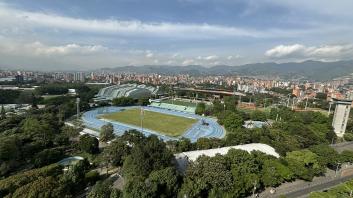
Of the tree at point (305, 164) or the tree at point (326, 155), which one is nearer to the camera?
the tree at point (305, 164)

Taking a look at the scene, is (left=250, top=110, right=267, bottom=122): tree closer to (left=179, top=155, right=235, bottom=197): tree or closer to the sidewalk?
the sidewalk

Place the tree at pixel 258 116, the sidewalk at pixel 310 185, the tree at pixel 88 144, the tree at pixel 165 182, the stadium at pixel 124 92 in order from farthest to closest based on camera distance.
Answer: the stadium at pixel 124 92 < the tree at pixel 258 116 < the tree at pixel 88 144 < the sidewalk at pixel 310 185 < the tree at pixel 165 182

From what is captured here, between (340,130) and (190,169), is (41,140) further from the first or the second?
(340,130)

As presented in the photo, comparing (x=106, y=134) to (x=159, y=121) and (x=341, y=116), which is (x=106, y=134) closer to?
(x=159, y=121)

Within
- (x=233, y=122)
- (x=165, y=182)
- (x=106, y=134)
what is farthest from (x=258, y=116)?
(x=165, y=182)

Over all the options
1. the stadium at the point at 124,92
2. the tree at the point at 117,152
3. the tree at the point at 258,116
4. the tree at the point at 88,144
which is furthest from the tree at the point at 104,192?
the stadium at the point at 124,92

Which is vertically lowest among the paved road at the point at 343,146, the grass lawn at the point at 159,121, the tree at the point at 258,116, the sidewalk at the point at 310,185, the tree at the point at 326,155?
the grass lawn at the point at 159,121

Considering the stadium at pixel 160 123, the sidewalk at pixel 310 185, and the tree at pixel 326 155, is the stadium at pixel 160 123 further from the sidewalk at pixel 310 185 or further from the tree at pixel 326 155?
the sidewalk at pixel 310 185

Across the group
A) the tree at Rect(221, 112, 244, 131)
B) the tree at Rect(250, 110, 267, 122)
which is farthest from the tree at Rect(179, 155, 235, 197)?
the tree at Rect(250, 110, 267, 122)

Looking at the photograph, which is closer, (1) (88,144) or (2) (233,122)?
(1) (88,144)
